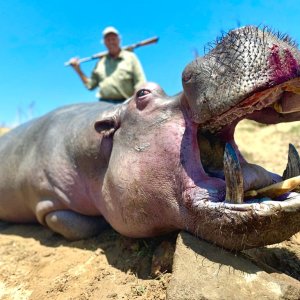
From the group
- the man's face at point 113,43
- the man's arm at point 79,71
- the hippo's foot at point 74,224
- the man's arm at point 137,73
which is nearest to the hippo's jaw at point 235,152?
the hippo's foot at point 74,224

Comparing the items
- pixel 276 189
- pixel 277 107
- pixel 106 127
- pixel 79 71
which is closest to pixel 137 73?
pixel 79 71

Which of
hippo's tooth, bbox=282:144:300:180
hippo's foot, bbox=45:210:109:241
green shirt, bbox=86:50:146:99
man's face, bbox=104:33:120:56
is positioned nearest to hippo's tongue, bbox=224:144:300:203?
Result: hippo's tooth, bbox=282:144:300:180

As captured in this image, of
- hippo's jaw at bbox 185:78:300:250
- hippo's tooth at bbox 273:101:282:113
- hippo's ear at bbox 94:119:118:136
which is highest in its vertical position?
hippo's tooth at bbox 273:101:282:113

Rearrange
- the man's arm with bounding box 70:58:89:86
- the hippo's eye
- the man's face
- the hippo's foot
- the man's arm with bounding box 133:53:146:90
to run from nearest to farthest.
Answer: the hippo's eye
the hippo's foot
the man's arm with bounding box 133:53:146:90
the man's face
the man's arm with bounding box 70:58:89:86

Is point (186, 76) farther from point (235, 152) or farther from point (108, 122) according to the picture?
point (108, 122)

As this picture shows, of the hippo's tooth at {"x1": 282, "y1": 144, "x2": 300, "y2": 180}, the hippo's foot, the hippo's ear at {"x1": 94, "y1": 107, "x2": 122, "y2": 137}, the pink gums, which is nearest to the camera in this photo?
the pink gums

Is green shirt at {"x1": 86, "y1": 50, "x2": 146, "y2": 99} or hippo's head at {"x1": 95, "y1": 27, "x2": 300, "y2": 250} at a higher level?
green shirt at {"x1": 86, "y1": 50, "x2": 146, "y2": 99}

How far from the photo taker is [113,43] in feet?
25.1

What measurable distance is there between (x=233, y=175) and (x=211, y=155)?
631mm

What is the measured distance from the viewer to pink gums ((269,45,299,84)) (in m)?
2.21

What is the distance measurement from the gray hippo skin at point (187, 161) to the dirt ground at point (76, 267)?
21 cm

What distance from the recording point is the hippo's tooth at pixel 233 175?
2.30m

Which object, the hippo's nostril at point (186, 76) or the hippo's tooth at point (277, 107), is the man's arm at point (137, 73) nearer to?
the hippo's nostril at point (186, 76)

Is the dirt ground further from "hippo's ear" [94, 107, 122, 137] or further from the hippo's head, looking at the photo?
"hippo's ear" [94, 107, 122, 137]
